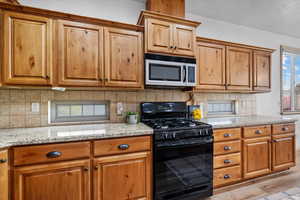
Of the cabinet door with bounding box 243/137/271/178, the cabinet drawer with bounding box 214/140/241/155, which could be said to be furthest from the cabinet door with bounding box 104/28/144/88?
the cabinet door with bounding box 243/137/271/178

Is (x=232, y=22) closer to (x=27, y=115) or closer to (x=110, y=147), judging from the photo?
(x=110, y=147)

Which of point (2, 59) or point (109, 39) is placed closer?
point (2, 59)

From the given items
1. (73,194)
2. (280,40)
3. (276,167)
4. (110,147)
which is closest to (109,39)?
(110,147)

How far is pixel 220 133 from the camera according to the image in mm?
2064

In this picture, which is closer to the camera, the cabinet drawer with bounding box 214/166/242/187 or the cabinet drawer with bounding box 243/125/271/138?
the cabinet drawer with bounding box 214/166/242/187

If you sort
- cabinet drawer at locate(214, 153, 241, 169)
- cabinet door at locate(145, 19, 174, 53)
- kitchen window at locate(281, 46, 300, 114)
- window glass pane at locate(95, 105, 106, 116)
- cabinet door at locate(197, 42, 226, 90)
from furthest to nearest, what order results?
kitchen window at locate(281, 46, 300, 114), cabinet door at locate(197, 42, 226, 90), window glass pane at locate(95, 105, 106, 116), cabinet drawer at locate(214, 153, 241, 169), cabinet door at locate(145, 19, 174, 53)

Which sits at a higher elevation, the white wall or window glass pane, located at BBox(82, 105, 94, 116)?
the white wall

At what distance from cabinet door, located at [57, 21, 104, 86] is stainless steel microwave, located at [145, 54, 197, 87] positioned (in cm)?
60

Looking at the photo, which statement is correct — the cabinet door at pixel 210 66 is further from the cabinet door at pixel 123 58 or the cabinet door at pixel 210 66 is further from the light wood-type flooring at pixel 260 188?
the light wood-type flooring at pixel 260 188

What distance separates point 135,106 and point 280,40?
12.3ft

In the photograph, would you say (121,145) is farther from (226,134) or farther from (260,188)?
(260,188)

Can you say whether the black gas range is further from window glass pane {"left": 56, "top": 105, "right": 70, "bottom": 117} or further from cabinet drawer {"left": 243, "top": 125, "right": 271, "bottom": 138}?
window glass pane {"left": 56, "top": 105, "right": 70, "bottom": 117}

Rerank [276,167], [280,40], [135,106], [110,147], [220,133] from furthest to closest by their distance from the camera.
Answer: [280,40] → [276,167] → [135,106] → [220,133] → [110,147]

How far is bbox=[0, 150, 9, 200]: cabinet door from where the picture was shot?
1185 mm
